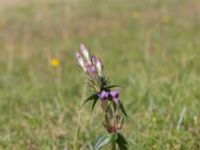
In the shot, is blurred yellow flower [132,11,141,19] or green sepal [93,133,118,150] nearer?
green sepal [93,133,118,150]

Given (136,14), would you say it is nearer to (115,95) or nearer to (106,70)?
(106,70)

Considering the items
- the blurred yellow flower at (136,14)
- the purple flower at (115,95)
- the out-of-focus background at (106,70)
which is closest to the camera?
the purple flower at (115,95)

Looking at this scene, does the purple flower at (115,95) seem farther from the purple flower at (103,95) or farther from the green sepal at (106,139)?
the green sepal at (106,139)

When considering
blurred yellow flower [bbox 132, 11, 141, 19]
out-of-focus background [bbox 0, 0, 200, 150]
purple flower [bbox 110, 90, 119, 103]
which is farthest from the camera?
blurred yellow flower [bbox 132, 11, 141, 19]

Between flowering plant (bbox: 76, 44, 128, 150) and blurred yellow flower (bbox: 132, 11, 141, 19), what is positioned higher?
blurred yellow flower (bbox: 132, 11, 141, 19)

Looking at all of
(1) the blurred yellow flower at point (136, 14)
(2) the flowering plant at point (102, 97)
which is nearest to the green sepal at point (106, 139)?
(2) the flowering plant at point (102, 97)

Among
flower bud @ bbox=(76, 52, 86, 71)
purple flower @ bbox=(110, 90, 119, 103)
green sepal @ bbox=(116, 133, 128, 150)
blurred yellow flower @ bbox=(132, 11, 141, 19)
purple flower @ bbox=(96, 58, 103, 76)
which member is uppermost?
blurred yellow flower @ bbox=(132, 11, 141, 19)

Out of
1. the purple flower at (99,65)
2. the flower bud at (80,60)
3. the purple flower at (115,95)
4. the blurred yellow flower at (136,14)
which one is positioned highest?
the blurred yellow flower at (136,14)

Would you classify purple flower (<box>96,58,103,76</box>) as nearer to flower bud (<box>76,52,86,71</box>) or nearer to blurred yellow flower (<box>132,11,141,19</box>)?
flower bud (<box>76,52,86,71</box>)

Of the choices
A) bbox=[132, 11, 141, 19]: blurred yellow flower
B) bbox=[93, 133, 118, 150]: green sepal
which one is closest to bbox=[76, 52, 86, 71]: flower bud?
bbox=[93, 133, 118, 150]: green sepal

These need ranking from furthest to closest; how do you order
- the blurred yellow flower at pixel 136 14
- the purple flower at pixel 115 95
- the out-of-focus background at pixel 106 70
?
the blurred yellow flower at pixel 136 14, the out-of-focus background at pixel 106 70, the purple flower at pixel 115 95
